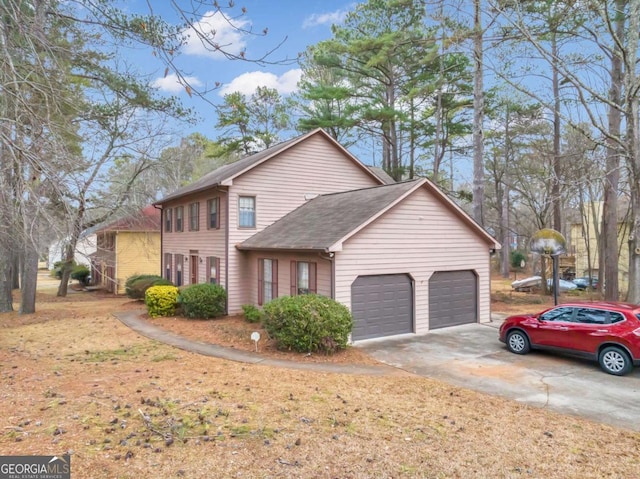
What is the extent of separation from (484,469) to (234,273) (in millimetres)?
13009

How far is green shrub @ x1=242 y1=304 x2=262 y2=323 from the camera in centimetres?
1529

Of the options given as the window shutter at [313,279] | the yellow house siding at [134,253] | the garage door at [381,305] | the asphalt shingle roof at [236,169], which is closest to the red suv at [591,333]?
the garage door at [381,305]

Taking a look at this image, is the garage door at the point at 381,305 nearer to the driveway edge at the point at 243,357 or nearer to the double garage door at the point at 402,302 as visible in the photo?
the double garage door at the point at 402,302

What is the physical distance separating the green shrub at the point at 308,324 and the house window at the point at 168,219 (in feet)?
47.2

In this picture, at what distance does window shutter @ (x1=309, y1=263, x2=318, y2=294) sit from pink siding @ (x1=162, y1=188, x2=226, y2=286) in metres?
4.94

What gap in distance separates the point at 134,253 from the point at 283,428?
1086 inches

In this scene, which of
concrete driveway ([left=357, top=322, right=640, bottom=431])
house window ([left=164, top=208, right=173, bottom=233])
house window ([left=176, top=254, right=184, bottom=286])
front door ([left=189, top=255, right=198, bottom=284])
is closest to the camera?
concrete driveway ([left=357, top=322, right=640, bottom=431])

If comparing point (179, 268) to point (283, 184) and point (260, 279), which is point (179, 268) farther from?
point (283, 184)

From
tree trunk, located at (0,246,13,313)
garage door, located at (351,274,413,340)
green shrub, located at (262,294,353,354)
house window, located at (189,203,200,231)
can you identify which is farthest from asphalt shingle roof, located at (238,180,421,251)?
tree trunk, located at (0,246,13,313)

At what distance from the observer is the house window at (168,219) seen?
23484 millimetres

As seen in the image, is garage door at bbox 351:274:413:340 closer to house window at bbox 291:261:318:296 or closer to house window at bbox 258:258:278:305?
house window at bbox 291:261:318:296

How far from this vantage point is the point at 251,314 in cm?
1533

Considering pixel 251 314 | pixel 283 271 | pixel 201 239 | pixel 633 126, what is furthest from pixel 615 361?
pixel 201 239

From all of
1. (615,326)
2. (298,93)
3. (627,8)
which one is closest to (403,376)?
(615,326)
